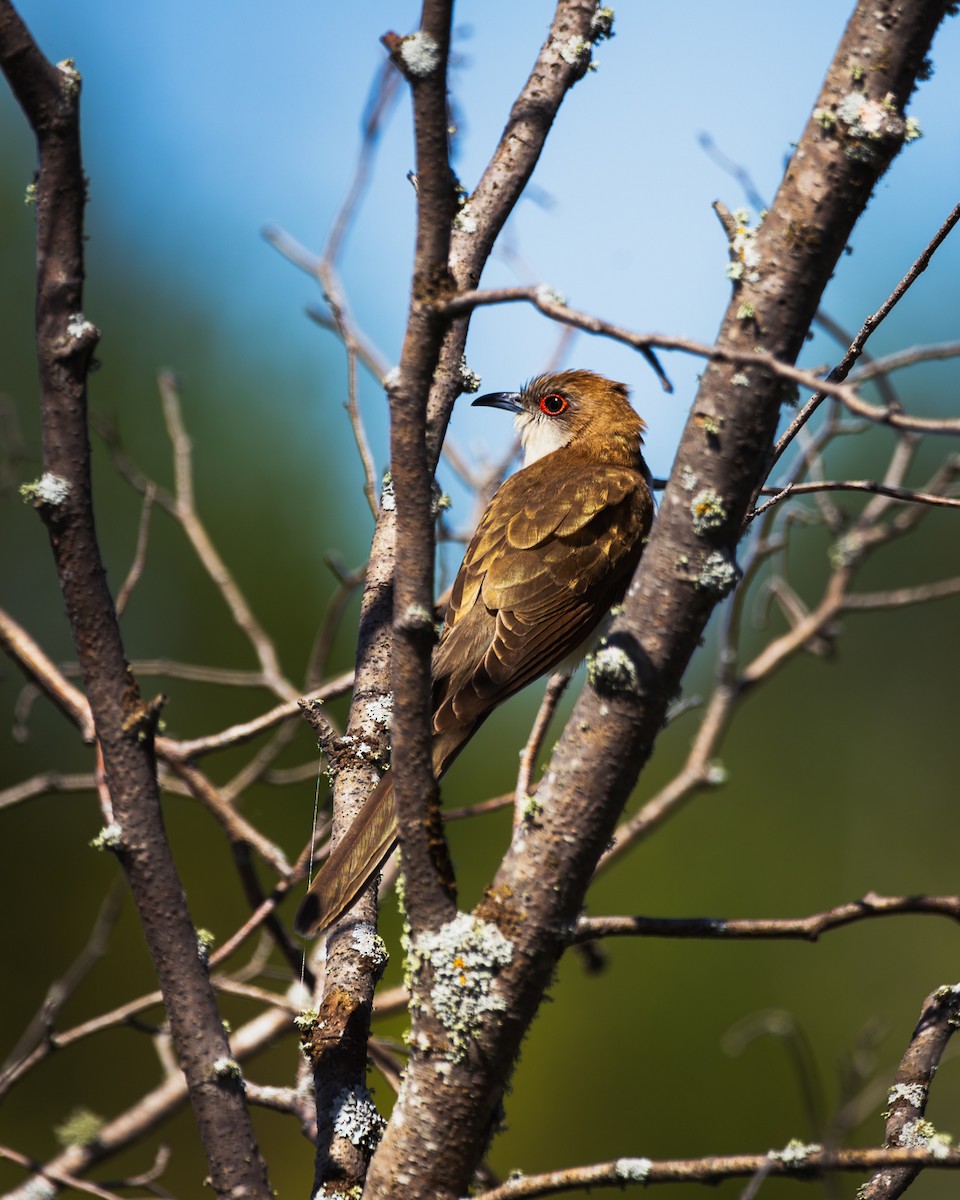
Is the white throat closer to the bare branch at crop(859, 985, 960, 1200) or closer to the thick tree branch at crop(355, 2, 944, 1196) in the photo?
the bare branch at crop(859, 985, 960, 1200)

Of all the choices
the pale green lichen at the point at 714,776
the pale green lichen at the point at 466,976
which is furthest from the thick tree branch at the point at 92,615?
the pale green lichen at the point at 714,776

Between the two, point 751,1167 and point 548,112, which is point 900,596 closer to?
point 548,112

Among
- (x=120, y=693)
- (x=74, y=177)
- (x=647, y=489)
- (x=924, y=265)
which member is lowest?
(x=120, y=693)

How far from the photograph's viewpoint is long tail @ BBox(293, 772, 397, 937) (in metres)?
2.57

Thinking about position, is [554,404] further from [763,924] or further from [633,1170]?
[633,1170]

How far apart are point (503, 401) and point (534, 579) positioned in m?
1.86

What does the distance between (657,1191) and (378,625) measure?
20.5ft

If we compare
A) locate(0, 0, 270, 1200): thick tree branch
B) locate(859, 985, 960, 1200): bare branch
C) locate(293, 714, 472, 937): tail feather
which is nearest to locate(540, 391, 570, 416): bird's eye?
locate(293, 714, 472, 937): tail feather

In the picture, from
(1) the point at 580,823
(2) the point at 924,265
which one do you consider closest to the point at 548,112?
(2) the point at 924,265

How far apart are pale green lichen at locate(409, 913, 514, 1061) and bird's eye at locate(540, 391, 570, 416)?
4052 mm

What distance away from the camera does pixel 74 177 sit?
1955 mm

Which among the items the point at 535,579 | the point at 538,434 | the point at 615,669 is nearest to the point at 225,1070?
the point at 615,669

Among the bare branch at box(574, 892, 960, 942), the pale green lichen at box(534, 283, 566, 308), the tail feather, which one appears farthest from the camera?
the tail feather

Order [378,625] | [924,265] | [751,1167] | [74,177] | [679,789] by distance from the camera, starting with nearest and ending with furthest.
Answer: [751,1167], [74,177], [924,265], [378,625], [679,789]
